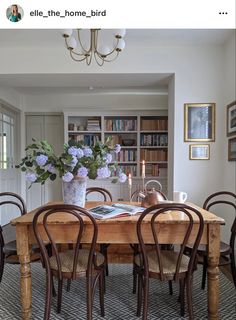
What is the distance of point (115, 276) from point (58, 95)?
3739 mm

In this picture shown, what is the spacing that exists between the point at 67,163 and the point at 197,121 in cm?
216

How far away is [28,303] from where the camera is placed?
184cm

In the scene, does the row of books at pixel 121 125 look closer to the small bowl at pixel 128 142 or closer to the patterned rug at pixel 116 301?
the small bowl at pixel 128 142

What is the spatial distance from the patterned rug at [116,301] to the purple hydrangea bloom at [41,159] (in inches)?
43.0

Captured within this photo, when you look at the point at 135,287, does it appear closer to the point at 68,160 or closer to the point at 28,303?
the point at 28,303

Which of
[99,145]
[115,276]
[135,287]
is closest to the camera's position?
[99,145]

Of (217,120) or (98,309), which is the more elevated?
(217,120)

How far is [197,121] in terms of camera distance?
11.5ft

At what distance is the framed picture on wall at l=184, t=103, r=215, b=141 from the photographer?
351cm

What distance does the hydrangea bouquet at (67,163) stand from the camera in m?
1.91

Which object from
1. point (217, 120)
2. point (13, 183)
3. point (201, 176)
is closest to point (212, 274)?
point (201, 176)

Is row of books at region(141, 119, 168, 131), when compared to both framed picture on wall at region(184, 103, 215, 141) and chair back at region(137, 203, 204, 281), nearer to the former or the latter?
framed picture on wall at region(184, 103, 215, 141)
